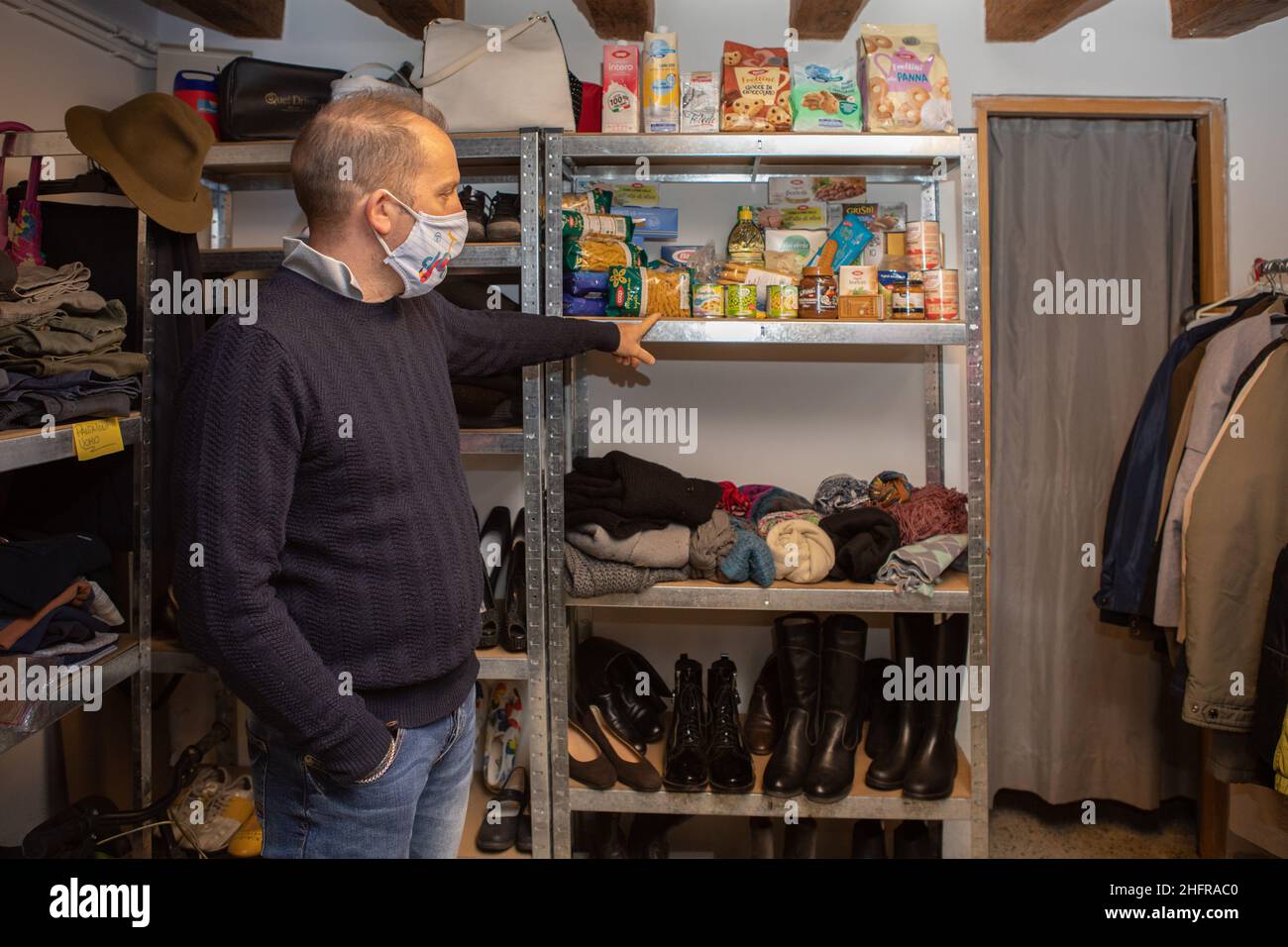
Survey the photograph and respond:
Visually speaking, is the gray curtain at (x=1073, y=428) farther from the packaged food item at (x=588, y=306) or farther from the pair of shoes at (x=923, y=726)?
the packaged food item at (x=588, y=306)

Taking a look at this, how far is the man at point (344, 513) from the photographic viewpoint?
1.18 metres

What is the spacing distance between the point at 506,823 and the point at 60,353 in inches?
56.9

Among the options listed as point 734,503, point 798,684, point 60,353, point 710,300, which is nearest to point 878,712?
point 798,684

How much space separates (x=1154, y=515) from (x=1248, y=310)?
0.56 m

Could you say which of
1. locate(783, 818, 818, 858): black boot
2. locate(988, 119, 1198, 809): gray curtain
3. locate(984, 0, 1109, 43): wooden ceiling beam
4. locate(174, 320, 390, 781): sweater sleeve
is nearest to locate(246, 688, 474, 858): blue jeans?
locate(174, 320, 390, 781): sweater sleeve

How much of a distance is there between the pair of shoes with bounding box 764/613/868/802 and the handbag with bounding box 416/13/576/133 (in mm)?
1341

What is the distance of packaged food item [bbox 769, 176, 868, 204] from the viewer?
2.53m

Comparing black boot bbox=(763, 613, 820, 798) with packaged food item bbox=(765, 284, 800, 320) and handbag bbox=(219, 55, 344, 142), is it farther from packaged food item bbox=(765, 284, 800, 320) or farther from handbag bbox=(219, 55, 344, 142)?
handbag bbox=(219, 55, 344, 142)

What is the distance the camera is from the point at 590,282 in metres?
2.19

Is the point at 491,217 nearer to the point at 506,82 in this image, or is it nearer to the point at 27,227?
the point at 506,82

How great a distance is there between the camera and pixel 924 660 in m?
2.39

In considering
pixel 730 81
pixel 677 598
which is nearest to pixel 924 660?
pixel 677 598

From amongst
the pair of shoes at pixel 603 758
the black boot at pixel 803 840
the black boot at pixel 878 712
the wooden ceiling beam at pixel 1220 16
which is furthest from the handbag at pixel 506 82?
the black boot at pixel 803 840
